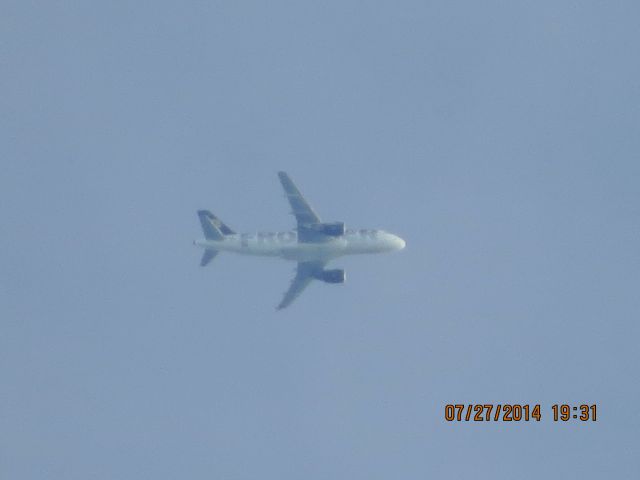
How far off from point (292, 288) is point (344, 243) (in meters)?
10.1

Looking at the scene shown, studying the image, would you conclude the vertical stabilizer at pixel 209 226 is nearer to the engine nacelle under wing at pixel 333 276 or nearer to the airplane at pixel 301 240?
the airplane at pixel 301 240

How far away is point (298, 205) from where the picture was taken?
112812 mm

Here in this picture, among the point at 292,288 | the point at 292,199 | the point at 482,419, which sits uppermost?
the point at 292,199

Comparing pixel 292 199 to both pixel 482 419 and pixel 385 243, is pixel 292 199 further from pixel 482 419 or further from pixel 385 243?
pixel 482 419

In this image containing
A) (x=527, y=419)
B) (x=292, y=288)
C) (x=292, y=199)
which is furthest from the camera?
(x=292, y=288)

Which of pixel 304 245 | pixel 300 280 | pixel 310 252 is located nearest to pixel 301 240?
pixel 304 245

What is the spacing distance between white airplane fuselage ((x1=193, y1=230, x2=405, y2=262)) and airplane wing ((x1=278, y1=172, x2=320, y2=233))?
2.16m

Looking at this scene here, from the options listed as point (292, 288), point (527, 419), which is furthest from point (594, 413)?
point (292, 288)

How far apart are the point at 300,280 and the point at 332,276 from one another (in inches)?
147

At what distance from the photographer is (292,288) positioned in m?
122

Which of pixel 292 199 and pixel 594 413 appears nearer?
pixel 594 413

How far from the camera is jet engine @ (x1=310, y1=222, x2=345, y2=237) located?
113 metres

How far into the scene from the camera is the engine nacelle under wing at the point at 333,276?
4719 inches

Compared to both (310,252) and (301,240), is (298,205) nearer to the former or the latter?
(301,240)
